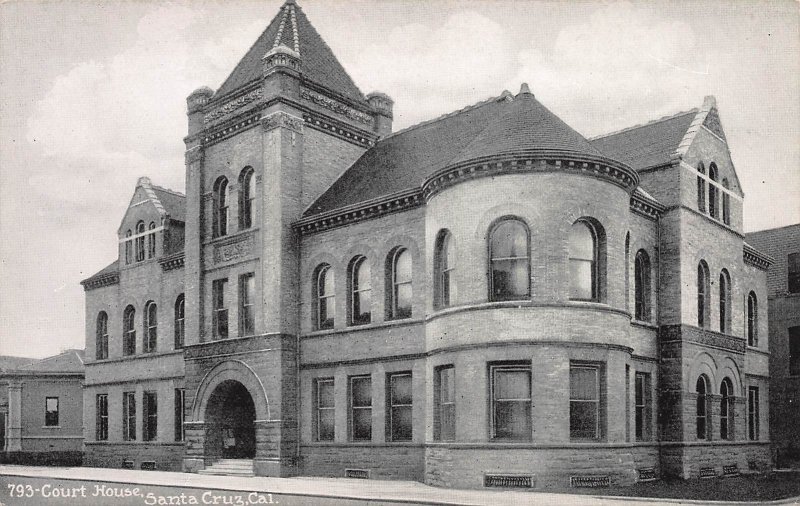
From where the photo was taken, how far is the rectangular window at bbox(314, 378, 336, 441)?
2733cm

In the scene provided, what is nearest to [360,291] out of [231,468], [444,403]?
[444,403]

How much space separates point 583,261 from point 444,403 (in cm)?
500

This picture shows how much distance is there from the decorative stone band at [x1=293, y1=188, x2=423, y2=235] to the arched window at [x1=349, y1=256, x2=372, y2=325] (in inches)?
49.8

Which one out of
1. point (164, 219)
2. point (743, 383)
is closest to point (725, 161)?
point (743, 383)

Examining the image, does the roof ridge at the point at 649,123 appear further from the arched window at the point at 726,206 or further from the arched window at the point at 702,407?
the arched window at the point at 702,407

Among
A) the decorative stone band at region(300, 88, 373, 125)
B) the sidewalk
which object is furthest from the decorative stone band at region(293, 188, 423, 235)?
the sidewalk

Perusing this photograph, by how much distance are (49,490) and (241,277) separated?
910cm

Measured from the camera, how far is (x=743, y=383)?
29.3 m

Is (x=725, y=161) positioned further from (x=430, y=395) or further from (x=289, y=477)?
(x=289, y=477)

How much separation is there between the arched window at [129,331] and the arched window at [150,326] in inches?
40.1

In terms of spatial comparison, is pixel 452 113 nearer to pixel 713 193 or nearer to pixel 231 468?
pixel 713 193

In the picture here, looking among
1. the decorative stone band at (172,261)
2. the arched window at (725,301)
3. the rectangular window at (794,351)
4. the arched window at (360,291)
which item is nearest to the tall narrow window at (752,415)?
the arched window at (725,301)

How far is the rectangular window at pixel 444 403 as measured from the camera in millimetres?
23031

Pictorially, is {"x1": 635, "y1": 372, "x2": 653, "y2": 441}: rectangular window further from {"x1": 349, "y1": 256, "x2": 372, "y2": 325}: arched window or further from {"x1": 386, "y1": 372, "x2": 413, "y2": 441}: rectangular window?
{"x1": 349, "y1": 256, "x2": 372, "y2": 325}: arched window
